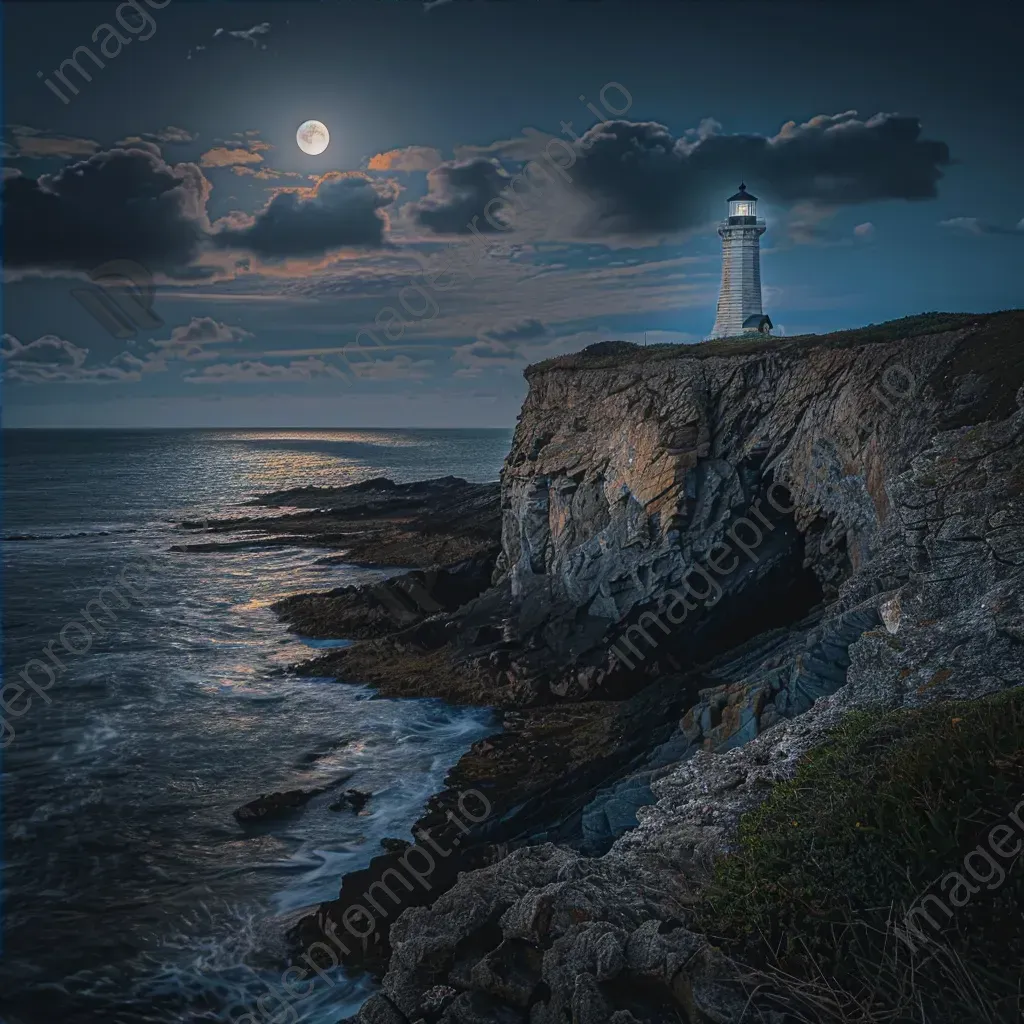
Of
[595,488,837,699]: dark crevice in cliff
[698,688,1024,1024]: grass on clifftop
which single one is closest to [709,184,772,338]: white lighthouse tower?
[595,488,837,699]: dark crevice in cliff

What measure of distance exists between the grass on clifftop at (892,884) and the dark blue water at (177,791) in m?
8.39

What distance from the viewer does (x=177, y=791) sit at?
20.0 m

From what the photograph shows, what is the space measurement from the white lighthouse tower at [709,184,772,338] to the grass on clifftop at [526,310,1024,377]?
1614 cm

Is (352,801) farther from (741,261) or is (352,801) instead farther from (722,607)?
(741,261)

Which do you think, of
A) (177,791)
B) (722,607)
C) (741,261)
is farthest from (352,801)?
(741,261)

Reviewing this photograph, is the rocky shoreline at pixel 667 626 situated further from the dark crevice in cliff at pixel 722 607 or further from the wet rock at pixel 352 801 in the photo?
the wet rock at pixel 352 801

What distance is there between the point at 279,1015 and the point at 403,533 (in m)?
43.8

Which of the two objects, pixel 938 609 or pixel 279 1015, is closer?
pixel 938 609

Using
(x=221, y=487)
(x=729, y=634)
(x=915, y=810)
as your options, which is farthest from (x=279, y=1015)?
(x=221, y=487)

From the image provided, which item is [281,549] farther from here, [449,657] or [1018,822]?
[1018,822]

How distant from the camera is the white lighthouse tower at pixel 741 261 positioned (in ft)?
156

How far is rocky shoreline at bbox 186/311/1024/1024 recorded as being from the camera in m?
7.41

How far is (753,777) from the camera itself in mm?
9477

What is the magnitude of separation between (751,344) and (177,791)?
21795 mm
